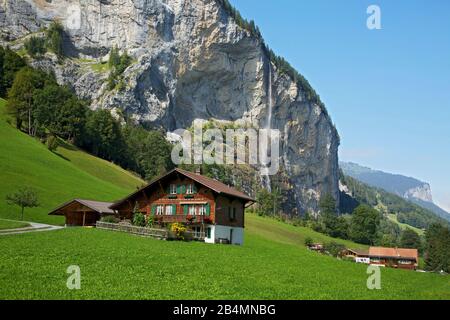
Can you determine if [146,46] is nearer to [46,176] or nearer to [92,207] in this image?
[46,176]

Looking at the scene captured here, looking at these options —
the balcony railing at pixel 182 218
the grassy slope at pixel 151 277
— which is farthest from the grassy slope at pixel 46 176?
the grassy slope at pixel 151 277

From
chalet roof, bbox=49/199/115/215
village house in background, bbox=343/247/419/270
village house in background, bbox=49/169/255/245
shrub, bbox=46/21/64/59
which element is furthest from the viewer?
shrub, bbox=46/21/64/59

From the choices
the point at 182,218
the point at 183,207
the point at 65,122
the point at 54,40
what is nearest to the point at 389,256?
the point at 183,207

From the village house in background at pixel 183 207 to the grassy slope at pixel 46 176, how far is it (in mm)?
3778

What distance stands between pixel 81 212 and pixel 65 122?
54928 mm

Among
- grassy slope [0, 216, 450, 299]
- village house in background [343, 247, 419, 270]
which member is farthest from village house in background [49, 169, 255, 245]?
village house in background [343, 247, 419, 270]

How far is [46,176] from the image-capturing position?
239 feet

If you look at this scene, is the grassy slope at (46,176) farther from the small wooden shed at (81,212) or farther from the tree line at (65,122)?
the tree line at (65,122)

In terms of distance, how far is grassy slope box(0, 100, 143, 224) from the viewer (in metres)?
60.8

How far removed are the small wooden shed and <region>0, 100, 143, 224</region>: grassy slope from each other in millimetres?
1555

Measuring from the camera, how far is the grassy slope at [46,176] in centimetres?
6078

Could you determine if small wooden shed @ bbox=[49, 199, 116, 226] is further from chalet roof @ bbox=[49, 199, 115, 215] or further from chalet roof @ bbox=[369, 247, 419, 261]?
chalet roof @ bbox=[369, 247, 419, 261]
